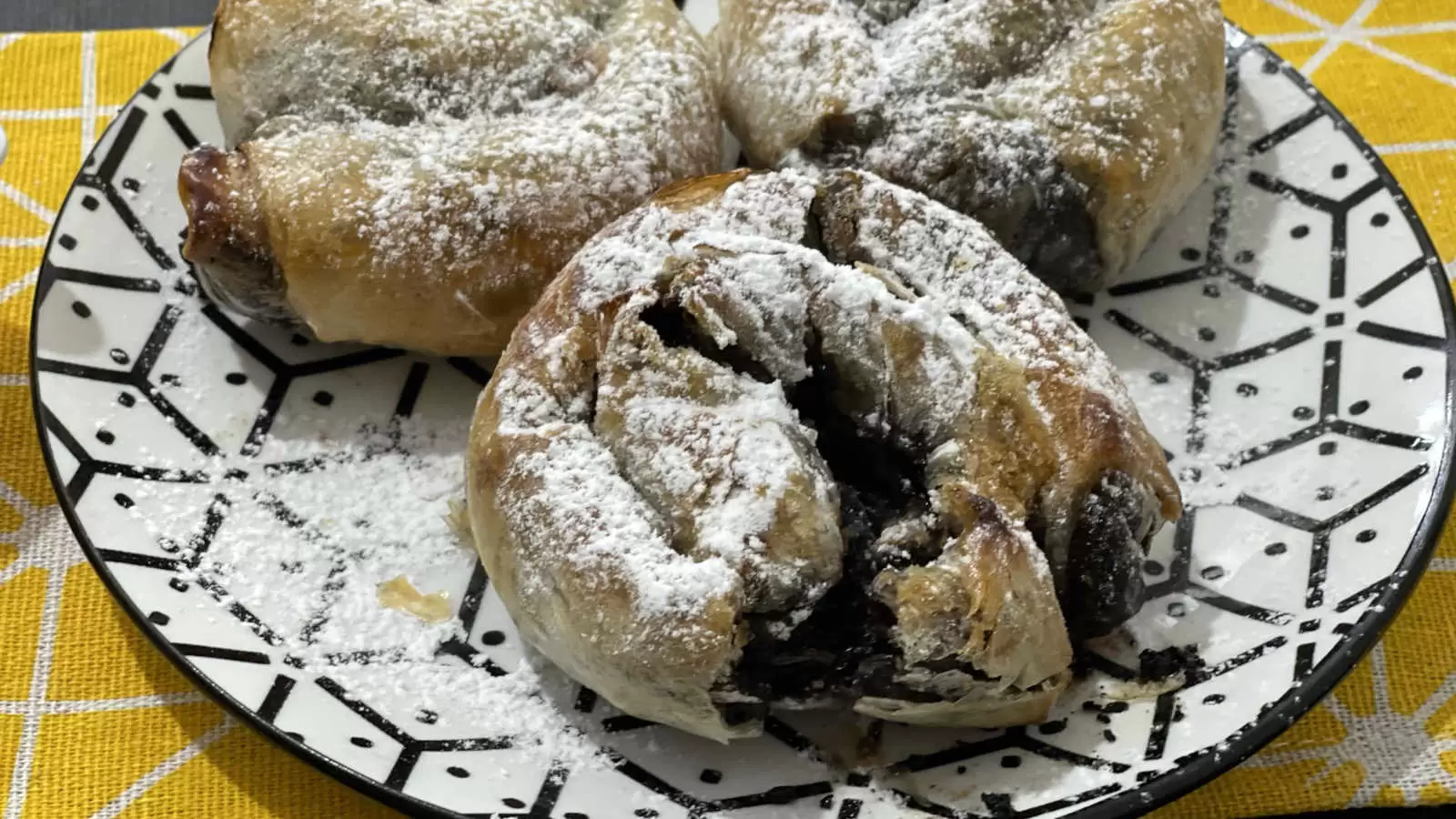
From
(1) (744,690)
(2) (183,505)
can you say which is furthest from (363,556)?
(1) (744,690)

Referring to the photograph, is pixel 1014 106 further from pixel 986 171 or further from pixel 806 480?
pixel 806 480

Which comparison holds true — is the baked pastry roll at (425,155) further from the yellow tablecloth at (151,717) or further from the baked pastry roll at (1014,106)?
the yellow tablecloth at (151,717)

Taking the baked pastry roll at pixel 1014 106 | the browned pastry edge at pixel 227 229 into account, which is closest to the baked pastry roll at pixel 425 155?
the browned pastry edge at pixel 227 229

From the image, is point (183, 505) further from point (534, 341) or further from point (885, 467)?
point (885, 467)

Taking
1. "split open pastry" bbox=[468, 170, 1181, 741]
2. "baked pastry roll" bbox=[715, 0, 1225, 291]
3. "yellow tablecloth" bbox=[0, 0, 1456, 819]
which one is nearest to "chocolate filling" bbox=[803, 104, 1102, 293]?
"baked pastry roll" bbox=[715, 0, 1225, 291]

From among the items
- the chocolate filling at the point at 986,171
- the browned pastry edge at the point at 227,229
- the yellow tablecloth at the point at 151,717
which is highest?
the chocolate filling at the point at 986,171

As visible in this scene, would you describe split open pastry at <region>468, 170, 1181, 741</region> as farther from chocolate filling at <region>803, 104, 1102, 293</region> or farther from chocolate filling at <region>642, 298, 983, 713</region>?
chocolate filling at <region>803, 104, 1102, 293</region>
